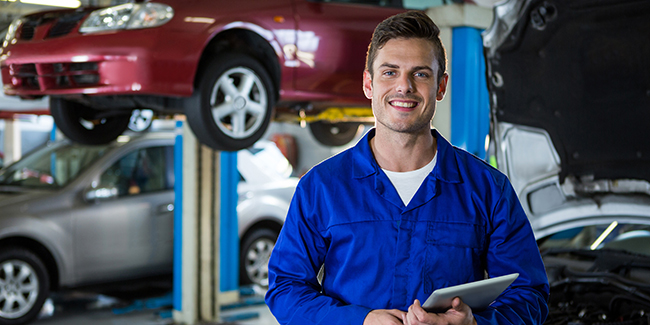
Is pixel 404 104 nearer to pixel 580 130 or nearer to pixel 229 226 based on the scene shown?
pixel 580 130

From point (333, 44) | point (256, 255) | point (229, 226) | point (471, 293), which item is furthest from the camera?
point (256, 255)

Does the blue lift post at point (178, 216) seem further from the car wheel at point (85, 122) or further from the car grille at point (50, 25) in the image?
the car grille at point (50, 25)

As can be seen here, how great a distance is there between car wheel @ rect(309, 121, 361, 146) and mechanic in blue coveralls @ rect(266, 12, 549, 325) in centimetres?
417

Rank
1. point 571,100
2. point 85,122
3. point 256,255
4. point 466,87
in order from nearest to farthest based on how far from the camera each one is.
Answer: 1. point 571,100
2. point 466,87
3. point 85,122
4. point 256,255

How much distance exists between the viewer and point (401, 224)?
53.1 inches

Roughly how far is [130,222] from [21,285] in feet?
2.78

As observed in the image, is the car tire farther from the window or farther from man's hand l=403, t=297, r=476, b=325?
man's hand l=403, t=297, r=476, b=325

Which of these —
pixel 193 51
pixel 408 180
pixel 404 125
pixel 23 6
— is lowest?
pixel 408 180

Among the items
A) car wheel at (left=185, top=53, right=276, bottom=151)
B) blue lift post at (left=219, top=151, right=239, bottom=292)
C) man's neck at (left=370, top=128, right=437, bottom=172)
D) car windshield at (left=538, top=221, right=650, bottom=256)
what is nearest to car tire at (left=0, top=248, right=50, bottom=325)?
blue lift post at (left=219, top=151, right=239, bottom=292)

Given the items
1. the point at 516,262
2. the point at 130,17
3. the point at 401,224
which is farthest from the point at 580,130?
A: the point at 130,17

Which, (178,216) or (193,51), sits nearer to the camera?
(193,51)

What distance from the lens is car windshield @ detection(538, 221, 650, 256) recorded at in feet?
8.42

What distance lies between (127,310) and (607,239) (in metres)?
3.70

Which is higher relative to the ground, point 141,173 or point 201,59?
point 201,59
